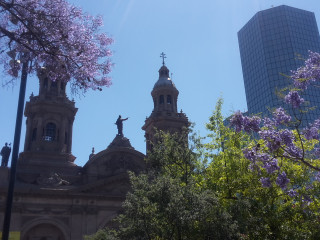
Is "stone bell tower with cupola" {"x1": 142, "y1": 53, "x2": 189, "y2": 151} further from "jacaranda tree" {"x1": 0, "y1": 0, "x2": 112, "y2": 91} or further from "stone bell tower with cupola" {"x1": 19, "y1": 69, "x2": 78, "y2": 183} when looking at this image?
"jacaranda tree" {"x1": 0, "y1": 0, "x2": 112, "y2": 91}

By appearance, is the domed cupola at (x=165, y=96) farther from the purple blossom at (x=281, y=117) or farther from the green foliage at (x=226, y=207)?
the purple blossom at (x=281, y=117)

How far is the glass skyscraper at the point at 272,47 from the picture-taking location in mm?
87062

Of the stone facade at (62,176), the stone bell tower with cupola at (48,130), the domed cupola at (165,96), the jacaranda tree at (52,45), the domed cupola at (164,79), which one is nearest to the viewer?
the jacaranda tree at (52,45)

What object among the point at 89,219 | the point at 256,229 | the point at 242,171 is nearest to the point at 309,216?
the point at 256,229

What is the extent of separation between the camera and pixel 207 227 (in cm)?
1382

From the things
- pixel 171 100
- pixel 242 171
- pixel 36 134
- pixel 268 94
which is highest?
pixel 268 94

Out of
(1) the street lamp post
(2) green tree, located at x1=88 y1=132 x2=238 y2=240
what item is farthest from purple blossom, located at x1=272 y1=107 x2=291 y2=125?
(1) the street lamp post

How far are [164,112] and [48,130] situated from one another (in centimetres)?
1475

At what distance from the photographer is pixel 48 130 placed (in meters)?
46.0

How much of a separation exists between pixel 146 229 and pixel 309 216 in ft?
20.4

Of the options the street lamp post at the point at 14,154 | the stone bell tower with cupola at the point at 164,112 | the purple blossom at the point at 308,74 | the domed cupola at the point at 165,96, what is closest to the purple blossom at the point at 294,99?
the purple blossom at the point at 308,74

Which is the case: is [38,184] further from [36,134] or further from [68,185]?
[36,134]

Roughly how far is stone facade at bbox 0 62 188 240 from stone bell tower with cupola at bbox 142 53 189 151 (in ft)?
0.44

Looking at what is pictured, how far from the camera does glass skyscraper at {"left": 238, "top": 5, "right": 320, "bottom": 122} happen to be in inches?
3428
